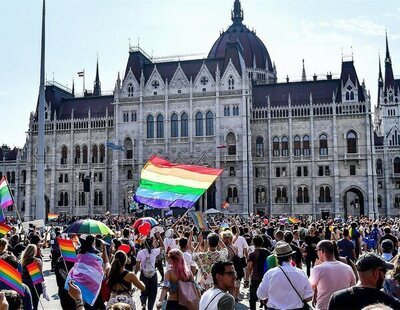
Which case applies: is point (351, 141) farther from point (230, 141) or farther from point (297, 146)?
point (230, 141)

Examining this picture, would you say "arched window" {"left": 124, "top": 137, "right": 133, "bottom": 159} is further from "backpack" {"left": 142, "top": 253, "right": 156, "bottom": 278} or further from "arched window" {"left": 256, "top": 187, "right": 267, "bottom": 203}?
"backpack" {"left": 142, "top": 253, "right": 156, "bottom": 278}

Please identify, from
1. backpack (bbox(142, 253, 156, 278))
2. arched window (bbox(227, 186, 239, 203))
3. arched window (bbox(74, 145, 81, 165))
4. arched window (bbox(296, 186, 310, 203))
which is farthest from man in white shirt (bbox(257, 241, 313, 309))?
arched window (bbox(74, 145, 81, 165))

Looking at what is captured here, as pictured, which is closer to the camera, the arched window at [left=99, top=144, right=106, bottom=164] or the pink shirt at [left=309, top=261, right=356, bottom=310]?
the pink shirt at [left=309, top=261, right=356, bottom=310]

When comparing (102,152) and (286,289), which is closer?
(286,289)

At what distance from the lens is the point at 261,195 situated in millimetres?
57594

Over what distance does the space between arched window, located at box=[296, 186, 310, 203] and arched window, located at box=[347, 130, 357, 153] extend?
653 cm

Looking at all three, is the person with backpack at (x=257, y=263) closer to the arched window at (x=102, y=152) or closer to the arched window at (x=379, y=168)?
the arched window at (x=102, y=152)

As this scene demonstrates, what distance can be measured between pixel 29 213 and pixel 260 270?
191 feet

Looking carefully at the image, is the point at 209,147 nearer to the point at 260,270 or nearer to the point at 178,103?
the point at 178,103

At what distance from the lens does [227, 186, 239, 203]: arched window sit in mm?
56156

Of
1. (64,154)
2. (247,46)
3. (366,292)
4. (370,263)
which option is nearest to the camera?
(366,292)

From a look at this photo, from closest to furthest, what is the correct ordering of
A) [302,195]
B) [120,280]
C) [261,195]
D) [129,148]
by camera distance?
[120,280] < [302,195] < [261,195] < [129,148]

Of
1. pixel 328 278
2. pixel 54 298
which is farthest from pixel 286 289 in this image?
pixel 54 298

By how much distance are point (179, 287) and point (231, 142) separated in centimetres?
4968
